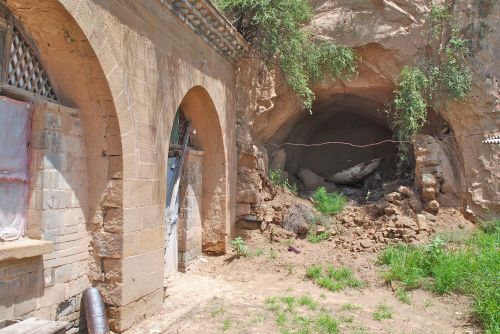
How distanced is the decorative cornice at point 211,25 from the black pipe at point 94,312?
154 inches

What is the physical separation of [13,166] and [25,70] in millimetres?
1001

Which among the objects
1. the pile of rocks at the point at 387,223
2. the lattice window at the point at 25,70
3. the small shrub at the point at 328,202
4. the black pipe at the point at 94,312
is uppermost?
the lattice window at the point at 25,70

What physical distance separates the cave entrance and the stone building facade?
17.3 ft

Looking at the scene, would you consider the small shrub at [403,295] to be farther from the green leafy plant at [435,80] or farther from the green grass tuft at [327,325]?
the green leafy plant at [435,80]

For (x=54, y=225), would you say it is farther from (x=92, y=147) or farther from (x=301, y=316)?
(x=301, y=316)

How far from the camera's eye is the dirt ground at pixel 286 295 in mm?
5562

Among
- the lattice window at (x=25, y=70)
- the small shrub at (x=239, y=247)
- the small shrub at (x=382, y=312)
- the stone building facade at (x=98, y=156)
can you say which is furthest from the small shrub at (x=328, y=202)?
the lattice window at (x=25, y=70)

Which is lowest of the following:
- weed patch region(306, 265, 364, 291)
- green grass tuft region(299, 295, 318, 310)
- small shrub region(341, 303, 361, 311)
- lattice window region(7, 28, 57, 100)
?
Result: small shrub region(341, 303, 361, 311)

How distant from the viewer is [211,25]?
7.58m

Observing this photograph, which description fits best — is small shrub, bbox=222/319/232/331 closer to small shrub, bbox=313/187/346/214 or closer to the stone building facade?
the stone building facade

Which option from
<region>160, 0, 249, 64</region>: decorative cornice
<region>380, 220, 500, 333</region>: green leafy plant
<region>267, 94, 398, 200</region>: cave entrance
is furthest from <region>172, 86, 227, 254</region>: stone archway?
<region>380, 220, 500, 333</region>: green leafy plant

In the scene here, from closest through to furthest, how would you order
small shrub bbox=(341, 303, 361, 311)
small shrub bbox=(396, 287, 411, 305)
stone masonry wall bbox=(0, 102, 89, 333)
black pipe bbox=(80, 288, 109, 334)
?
stone masonry wall bbox=(0, 102, 89, 333) < black pipe bbox=(80, 288, 109, 334) < small shrub bbox=(341, 303, 361, 311) < small shrub bbox=(396, 287, 411, 305)

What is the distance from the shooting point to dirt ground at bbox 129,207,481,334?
18.2ft

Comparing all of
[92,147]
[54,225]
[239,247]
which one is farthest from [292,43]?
[54,225]
